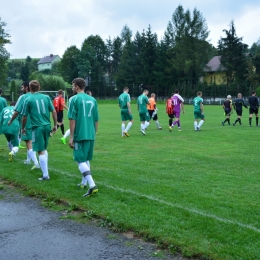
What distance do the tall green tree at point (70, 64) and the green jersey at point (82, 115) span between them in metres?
82.2

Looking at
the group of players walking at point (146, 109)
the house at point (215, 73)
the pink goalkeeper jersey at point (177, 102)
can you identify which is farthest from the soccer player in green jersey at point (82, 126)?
the house at point (215, 73)

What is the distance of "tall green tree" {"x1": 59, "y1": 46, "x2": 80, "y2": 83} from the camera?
88.3 meters

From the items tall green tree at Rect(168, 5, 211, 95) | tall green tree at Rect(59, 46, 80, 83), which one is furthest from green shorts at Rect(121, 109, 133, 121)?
tall green tree at Rect(59, 46, 80, 83)

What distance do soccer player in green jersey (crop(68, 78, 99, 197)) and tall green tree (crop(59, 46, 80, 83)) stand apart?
82153 millimetres

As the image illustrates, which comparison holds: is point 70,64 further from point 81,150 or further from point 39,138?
point 81,150

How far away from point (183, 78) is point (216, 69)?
8761 mm

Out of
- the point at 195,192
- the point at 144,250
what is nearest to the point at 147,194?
the point at 195,192

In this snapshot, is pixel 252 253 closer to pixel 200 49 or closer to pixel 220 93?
pixel 220 93

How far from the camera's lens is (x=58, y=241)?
4641 mm

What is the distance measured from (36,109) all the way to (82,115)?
1.77m

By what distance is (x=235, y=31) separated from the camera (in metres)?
68.1

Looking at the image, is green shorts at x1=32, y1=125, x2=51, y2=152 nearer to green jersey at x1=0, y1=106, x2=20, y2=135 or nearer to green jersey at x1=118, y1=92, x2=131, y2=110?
green jersey at x1=0, y1=106, x2=20, y2=135

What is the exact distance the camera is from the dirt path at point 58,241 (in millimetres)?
4219

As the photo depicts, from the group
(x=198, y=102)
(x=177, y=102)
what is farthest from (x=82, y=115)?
(x=177, y=102)
